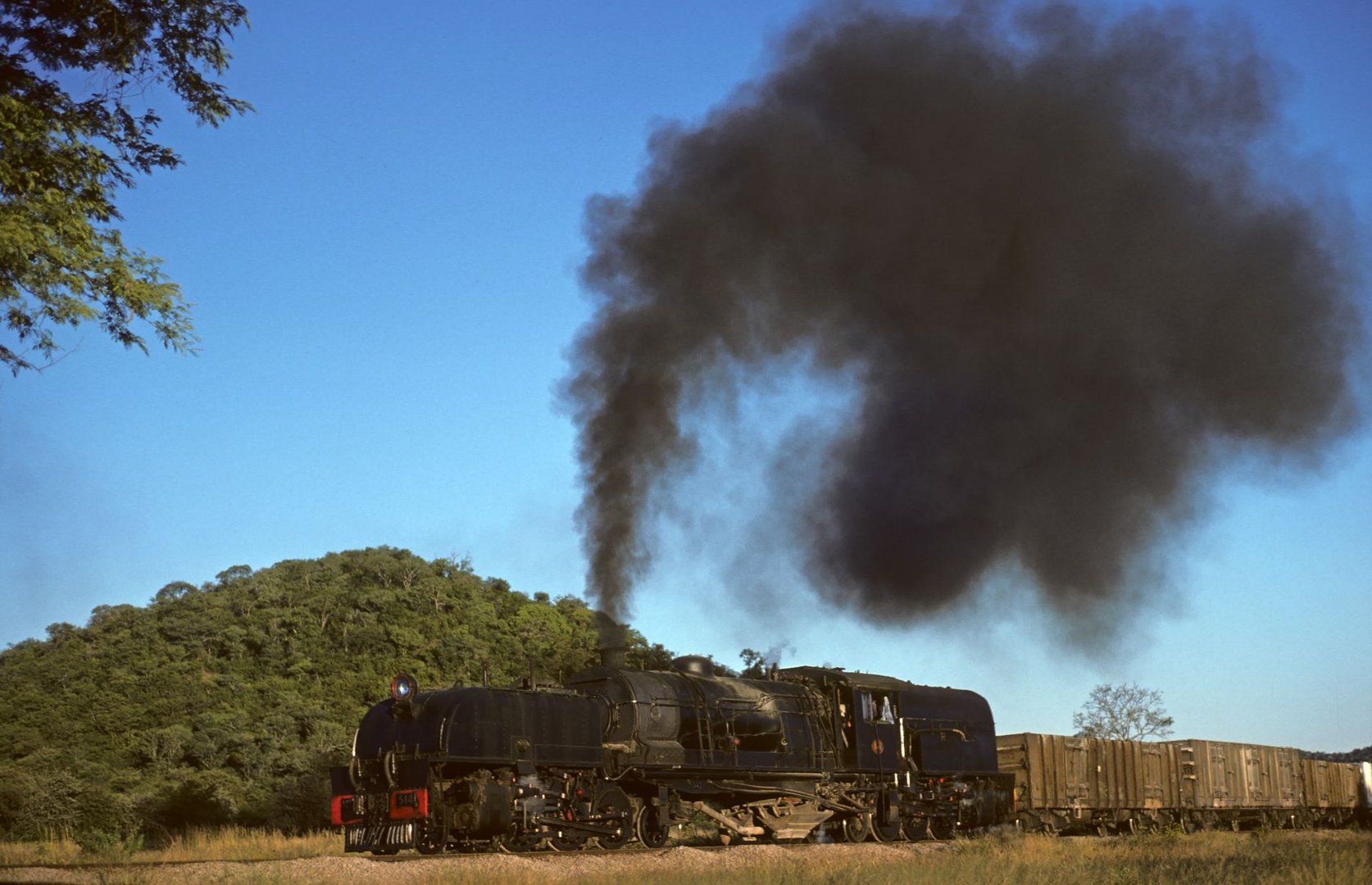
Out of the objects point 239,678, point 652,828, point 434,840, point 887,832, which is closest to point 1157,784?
point 887,832

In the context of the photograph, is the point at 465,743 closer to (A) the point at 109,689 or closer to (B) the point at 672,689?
(B) the point at 672,689

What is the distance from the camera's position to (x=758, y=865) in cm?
1678

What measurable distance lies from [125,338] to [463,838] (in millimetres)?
7884

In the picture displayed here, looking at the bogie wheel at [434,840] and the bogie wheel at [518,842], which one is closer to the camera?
the bogie wheel at [434,840]

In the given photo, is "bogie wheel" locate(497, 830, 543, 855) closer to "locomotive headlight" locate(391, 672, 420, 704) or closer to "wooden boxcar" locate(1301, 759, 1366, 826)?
"locomotive headlight" locate(391, 672, 420, 704)

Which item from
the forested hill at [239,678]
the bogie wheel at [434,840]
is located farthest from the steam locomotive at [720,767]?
the forested hill at [239,678]

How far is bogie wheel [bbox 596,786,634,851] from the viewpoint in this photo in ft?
58.1

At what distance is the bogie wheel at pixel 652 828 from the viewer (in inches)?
723

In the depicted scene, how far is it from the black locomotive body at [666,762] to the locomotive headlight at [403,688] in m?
0.02

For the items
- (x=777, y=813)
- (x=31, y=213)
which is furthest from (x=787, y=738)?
(x=31, y=213)

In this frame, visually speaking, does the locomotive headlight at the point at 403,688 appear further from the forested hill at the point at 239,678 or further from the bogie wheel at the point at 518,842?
the forested hill at the point at 239,678

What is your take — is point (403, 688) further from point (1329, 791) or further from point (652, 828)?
point (1329, 791)

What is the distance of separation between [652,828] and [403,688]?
4917 millimetres

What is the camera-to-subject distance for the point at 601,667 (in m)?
18.6
